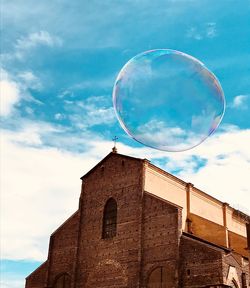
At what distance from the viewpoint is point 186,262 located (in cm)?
2216

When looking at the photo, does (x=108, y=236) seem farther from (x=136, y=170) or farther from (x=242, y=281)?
(x=242, y=281)

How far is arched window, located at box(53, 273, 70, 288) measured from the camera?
2739 centimetres

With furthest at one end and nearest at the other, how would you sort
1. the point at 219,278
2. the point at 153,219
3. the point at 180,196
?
the point at 180,196 → the point at 153,219 → the point at 219,278

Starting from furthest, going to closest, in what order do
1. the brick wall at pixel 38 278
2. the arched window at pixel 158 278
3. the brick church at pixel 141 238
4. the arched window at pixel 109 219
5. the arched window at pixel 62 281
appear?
the brick wall at pixel 38 278 → the arched window at pixel 62 281 → the arched window at pixel 109 219 → the arched window at pixel 158 278 → the brick church at pixel 141 238

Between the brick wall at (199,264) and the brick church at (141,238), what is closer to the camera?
the brick wall at (199,264)

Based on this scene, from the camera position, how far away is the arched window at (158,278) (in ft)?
74.3

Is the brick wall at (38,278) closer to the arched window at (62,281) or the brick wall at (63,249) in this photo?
the brick wall at (63,249)

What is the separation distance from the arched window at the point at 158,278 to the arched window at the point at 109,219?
12.5 ft

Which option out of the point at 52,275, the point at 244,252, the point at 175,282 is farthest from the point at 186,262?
the point at 52,275

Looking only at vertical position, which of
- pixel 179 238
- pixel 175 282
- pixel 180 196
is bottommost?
pixel 175 282

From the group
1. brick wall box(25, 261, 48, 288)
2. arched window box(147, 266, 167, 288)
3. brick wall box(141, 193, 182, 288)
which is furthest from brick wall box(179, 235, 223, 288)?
brick wall box(25, 261, 48, 288)

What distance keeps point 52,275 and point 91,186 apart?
5.87 metres

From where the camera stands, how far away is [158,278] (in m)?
22.9

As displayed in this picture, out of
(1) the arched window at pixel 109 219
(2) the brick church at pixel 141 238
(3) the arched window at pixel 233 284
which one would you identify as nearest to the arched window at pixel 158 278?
(2) the brick church at pixel 141 238
